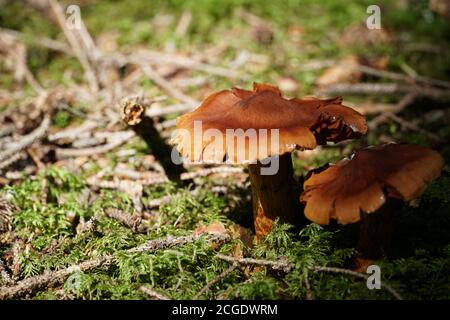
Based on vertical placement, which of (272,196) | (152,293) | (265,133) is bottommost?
(152,293)

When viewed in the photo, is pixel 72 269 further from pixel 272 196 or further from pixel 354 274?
pixel 354 274

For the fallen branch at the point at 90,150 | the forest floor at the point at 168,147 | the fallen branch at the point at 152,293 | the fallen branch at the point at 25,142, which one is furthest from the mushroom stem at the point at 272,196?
the fallen branch at the point at 25,142

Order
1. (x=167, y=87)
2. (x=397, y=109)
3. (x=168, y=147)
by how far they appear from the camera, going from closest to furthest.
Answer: (x=168, y=147) < (x=397, y=109) < (x=167, y=87)

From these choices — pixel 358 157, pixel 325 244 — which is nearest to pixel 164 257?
pixel 325 244

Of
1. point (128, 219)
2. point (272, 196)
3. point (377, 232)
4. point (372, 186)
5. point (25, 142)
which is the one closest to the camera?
point (372, 186)

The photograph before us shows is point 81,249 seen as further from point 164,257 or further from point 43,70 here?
point 43,70

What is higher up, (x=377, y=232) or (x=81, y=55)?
(x=81, y=55)

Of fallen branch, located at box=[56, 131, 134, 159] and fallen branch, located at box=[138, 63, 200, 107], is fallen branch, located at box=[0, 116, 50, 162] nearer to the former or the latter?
fallen branch, located at box=[56, 131, 134, 159]

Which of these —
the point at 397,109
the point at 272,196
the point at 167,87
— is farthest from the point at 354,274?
the point at 167,87
